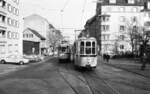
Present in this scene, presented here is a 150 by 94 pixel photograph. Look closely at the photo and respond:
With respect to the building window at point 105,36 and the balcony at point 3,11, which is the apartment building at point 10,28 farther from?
the building window at point 105,36

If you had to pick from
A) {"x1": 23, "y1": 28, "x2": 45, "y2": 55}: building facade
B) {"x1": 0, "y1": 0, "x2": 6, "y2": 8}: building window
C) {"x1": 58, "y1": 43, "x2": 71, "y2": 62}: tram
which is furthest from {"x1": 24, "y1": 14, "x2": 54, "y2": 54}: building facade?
{"x1": 58, "y1": 43, "x2": 71, "y2": 62}: tram

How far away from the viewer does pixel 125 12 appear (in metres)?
56.8

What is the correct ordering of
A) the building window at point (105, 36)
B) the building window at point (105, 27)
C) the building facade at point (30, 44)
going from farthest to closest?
the building window at point (105, 36) < the building window at point (105, 27) < the building facade at point (30, 44)

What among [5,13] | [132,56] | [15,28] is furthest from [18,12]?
[132,56]

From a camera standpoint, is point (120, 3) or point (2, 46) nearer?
point (2, 46)

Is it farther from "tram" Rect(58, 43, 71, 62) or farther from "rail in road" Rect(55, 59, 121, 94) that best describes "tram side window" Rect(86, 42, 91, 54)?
"tram" Rect(58, 43, 71, 62)

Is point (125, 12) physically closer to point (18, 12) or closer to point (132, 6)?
point (132, 6)

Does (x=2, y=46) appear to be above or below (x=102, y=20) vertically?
below

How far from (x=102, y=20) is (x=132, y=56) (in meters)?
18.3

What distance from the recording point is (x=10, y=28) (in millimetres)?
38812

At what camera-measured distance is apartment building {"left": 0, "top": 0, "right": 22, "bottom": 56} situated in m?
34.8

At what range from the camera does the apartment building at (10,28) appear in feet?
114

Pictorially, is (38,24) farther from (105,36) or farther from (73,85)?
(73,85)

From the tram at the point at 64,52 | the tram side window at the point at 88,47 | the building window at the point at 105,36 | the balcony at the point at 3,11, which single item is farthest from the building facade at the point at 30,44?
the tram side window at the point at 88,47
